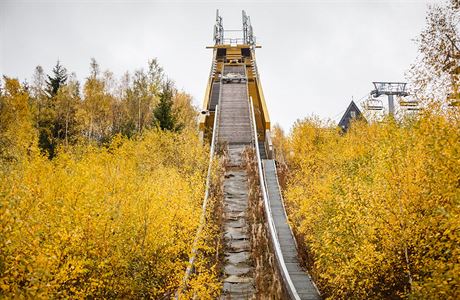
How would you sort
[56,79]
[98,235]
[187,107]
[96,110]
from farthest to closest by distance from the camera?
[187,107]
[96,110]
[56,79]
[98,235]

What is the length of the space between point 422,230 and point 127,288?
25.6 feet

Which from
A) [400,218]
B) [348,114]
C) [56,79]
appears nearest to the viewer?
[400,218]

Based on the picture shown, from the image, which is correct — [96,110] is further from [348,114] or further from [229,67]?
[348,114]

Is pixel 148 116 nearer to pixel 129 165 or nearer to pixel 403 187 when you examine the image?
pixel 129 165

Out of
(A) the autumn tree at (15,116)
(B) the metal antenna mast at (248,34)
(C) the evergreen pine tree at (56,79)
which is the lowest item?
(A) the autumn tree at (15,116)

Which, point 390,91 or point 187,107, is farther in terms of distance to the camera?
point 187,107

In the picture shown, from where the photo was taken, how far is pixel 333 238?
438 inches

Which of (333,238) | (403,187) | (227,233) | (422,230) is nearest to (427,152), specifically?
(403,187)

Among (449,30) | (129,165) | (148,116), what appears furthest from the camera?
(148,116)

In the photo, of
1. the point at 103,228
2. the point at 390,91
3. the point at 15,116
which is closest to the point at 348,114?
the point at 390,91

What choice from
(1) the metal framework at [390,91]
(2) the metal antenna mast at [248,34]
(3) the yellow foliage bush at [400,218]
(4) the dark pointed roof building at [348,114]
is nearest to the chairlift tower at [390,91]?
(1) the metal framework at [390,91]

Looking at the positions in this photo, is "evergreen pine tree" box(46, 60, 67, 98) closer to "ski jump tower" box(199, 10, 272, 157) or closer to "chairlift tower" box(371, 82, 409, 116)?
"ski jump tower" box(199, 10, 272, 157)

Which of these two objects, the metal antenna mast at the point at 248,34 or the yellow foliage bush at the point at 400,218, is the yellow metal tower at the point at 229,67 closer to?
the metal antenna mast at the point at 248,34

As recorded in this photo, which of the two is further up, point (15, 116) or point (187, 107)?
point (187, 107)
